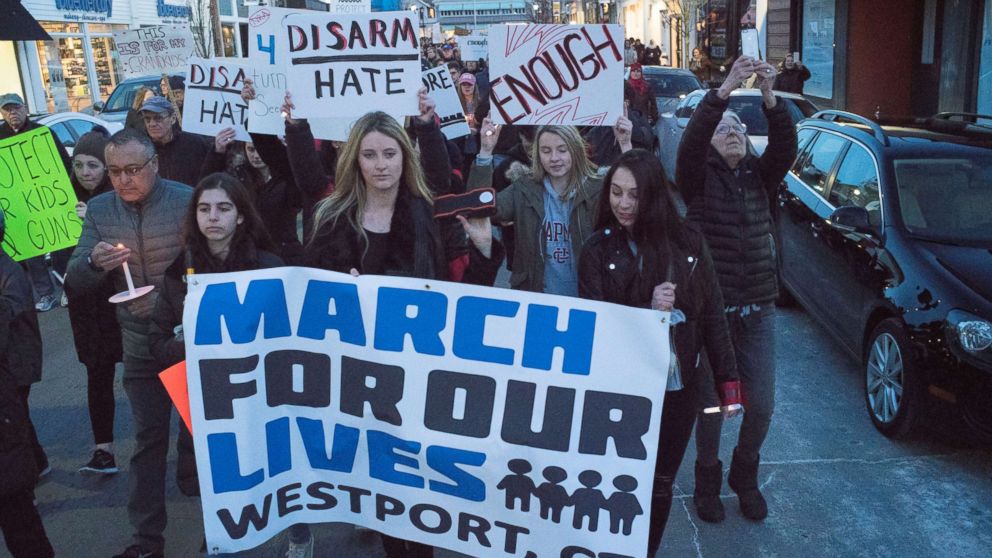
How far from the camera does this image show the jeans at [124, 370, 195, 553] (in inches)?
165

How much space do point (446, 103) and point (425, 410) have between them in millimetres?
5432

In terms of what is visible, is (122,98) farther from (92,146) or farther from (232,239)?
(232,239)

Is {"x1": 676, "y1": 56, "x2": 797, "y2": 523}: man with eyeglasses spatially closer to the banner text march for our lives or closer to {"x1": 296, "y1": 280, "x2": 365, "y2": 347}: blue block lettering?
the banner text march for our lives

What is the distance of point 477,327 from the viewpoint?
10.7 ft

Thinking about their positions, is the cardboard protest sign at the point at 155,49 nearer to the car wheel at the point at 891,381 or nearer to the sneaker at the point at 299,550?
the sneaker at the point at 299,550

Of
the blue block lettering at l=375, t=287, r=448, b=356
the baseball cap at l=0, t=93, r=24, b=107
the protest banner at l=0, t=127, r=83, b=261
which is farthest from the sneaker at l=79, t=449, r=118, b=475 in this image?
the baseball cap at l=0, t=93, r=24, b=107

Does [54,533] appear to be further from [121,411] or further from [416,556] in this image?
[416,556]

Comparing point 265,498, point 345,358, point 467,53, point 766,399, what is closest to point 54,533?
point 265,498

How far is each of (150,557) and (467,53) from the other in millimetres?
17264

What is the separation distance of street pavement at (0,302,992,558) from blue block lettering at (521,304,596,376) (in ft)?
5.05

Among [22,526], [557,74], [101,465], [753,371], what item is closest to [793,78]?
[557,74]

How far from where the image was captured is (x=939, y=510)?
180 inches

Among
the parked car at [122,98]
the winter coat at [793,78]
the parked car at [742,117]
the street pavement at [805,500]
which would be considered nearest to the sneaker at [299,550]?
the street pavement at [805,500]

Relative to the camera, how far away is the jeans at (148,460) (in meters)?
4.19
